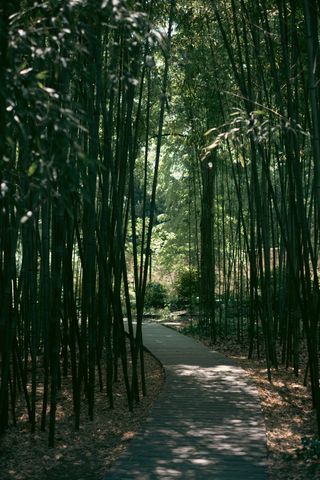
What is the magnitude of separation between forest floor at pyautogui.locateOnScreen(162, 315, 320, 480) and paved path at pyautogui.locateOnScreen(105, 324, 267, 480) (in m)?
0.10

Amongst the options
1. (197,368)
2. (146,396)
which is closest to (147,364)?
(197,368)

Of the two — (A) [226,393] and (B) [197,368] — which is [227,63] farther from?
(A) [226,393]

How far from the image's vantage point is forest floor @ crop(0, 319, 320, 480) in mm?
3670

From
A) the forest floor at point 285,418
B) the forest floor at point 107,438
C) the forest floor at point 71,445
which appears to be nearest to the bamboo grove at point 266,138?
the forest floor at point 285,418

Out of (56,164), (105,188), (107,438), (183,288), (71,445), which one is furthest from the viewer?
(183,288)

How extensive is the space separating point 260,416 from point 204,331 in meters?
5.80

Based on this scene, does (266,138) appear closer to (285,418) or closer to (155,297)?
(285,418)

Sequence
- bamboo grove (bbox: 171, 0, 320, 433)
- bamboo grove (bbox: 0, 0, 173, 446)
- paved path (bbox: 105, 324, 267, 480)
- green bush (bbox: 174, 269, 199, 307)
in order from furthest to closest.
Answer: green bush (bbox: 174, 269, 199, 307), bamboo grove (bbox: 171, 0, 320, 433), paved path (bbox: 105, 324, 267, 480), bamboo grove (bbox: 0, 0, 173, 446)

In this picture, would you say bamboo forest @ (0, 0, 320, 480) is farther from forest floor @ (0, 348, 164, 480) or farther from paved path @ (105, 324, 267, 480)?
paved path @ (105, 324, 267, 480)

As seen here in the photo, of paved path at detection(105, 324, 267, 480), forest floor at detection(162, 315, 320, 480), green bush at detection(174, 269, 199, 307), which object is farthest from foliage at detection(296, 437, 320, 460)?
green bush at detection(174, 269, 199, 307)

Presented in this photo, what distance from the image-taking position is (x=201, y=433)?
13.3 feet

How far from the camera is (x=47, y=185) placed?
2.59 meters

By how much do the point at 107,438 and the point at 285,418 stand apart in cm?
130

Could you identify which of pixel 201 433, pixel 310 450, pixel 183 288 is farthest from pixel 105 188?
pixel 183 288
